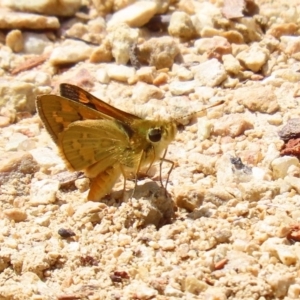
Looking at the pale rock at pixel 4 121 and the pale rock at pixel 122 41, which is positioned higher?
the pale rock at pixel 122 41

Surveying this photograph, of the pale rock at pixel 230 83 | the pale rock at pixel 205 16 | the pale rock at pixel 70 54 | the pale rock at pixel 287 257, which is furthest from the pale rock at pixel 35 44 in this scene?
the pale rock at pixel 287 257

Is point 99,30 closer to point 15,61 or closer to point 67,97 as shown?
point 15,61

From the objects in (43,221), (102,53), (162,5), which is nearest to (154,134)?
(43,221)

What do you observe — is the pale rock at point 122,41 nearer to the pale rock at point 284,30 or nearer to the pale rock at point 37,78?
the pale rock at point 37,78

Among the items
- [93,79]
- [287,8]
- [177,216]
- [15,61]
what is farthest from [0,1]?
[177,216]

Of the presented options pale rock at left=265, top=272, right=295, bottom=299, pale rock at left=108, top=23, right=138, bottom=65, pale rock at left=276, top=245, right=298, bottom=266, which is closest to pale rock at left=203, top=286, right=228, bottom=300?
pale rock at left=265, top=272, right=295, bottom=299

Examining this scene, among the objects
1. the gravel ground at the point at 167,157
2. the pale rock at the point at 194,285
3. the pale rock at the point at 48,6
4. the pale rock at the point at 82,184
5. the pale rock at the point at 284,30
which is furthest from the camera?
the pale rock at the point at 48,6
